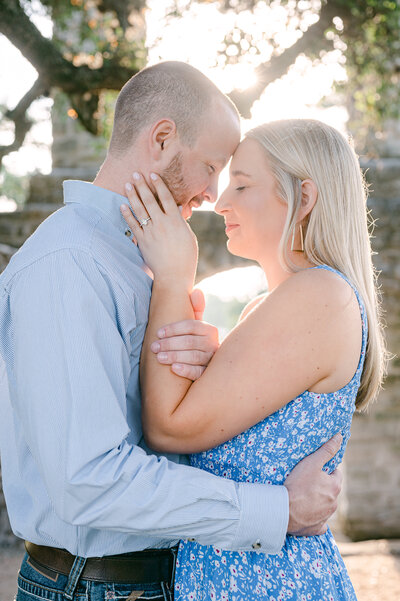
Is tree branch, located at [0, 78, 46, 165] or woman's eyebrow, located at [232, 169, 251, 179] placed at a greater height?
tree branch, located at [0, 78, 46, 165]

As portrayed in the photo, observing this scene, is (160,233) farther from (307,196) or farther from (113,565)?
(113,565)

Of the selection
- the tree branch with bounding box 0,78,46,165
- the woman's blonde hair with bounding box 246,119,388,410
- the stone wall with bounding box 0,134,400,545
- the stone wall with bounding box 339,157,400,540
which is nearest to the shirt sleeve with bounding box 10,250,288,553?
the woman's blonde hair with bounding box 246,119,388,410

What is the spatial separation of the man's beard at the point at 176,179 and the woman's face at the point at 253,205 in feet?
0.74

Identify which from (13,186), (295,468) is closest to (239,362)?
(295,468)

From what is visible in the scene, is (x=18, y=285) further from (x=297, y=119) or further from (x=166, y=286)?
(x=297, y=119)

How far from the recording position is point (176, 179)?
73.9 inches

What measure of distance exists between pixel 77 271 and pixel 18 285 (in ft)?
0.44

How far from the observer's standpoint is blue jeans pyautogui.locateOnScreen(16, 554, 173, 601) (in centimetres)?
159

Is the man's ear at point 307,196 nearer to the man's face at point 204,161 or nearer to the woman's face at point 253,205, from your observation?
the woman's face at point 253,205

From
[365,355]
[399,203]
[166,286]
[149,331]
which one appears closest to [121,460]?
[149,331]

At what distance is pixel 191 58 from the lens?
527 centimetres

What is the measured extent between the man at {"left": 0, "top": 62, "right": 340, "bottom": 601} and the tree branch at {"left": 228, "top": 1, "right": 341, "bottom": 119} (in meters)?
3.44

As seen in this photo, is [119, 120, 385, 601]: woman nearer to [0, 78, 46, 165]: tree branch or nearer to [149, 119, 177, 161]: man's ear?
[149, 119, 177, 161]: man's ear

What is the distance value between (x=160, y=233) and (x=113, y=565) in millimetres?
863
